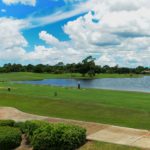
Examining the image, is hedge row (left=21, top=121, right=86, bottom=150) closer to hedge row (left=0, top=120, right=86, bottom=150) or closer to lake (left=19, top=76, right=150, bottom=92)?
hedge row (left=0, top=120, right=86, bottom=150)

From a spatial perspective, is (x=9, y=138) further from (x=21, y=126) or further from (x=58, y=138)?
(x=58, y=138)

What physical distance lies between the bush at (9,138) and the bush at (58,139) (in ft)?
3.11

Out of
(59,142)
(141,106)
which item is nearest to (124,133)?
(59,142)

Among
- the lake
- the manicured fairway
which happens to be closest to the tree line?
the lake

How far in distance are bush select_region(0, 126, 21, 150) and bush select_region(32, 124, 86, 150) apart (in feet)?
3.11

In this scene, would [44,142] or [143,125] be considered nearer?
[44,142]

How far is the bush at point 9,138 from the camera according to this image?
41.2ft

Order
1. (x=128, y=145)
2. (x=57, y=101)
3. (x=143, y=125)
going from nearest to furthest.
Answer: (x=128, y=145)
(x=143, y=125)
(x=57, y=101)

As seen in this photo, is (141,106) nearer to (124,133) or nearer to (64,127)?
(124,133)

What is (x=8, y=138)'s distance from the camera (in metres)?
12.6

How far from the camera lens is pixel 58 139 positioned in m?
11.8

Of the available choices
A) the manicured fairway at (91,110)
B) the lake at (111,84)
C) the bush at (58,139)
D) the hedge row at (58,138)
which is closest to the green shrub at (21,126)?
the hedge row at (58,138)

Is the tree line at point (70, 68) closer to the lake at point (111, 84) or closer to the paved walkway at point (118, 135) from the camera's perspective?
the lake at point (111, 84)

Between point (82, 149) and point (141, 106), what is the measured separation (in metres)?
9.68
